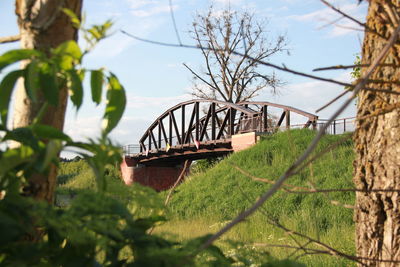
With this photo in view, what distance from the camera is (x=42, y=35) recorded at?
130 cm

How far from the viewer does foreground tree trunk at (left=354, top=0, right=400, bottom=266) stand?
1.93 m

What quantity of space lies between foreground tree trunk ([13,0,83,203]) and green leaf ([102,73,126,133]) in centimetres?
26

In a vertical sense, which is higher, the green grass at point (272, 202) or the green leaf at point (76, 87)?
the green leaf at point (76, 87)

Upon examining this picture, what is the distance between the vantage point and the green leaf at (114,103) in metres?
1.07

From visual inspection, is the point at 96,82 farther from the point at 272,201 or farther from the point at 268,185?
the point at 268,185

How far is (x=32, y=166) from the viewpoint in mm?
1048

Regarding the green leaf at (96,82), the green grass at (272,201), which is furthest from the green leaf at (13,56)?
the green grass at (272,201)

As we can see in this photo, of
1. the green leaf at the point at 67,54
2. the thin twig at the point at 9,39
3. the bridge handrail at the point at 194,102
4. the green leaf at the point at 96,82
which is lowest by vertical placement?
the green leaf at the point at 96,82

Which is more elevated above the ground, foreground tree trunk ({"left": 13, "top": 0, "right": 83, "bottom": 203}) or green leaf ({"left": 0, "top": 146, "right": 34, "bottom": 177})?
foreground tree trunk ({"left": 13, "top": 0, "right": 83, "bottom": 203})

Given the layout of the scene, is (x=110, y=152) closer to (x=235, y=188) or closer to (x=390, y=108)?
(x=390, y=108)

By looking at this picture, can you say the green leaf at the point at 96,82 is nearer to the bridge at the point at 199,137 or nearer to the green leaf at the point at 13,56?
the green leaf at the point at 13,56

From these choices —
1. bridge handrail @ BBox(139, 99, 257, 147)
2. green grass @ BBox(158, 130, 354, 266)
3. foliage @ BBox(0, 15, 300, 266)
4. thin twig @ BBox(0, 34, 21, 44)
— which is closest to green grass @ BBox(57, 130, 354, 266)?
green grass @ BBox(158, 130, 354, 266)

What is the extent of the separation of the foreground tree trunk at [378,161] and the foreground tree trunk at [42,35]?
117 centimetres

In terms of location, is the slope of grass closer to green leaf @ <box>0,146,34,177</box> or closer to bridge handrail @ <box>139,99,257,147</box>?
bridge handrail @ <box>139,99,257,147</box>
